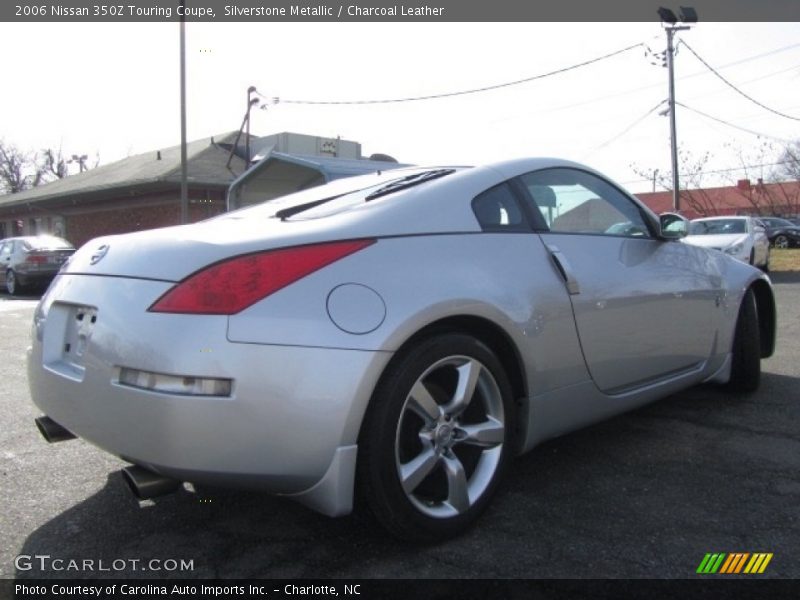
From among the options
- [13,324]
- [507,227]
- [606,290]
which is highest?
[507,227]

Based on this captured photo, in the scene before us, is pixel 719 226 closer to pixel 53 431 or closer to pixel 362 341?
pixel 362 341

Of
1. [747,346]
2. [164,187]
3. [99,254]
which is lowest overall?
[747,346]

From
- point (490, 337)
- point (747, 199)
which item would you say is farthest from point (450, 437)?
point (747, 199)

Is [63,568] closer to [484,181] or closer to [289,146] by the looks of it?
[484,181]

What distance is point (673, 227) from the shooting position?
3738 millimetres

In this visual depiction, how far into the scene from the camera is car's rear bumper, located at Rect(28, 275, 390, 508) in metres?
2.05

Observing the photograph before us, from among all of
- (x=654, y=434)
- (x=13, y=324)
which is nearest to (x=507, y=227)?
(x=654, y=434)

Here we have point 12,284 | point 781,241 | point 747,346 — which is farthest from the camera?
point 781,241

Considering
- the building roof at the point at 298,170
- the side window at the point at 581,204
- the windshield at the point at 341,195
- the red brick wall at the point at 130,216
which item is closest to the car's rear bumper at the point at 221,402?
the windshield at the point at 341,195

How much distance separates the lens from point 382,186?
3.06 metres

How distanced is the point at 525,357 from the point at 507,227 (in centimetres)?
56

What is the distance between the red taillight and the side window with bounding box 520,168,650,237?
1.28 metres

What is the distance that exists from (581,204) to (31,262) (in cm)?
1480
